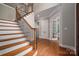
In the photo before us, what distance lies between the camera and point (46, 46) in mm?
2342

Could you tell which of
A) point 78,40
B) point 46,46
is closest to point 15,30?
point 46,46

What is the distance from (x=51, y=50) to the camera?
234 centimetres

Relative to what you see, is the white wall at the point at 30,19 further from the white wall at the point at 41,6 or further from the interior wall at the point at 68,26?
the interior wall at the point at 68,26

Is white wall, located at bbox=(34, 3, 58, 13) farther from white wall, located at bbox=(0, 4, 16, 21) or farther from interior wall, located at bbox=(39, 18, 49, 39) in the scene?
white wall, located at bbox=(0, 4, 16, 21)

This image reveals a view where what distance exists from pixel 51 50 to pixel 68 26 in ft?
1.96

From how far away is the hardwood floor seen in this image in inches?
91.2

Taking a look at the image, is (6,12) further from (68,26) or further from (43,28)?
(68,26)

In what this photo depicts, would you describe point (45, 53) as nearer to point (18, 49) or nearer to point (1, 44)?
point (18, 49)

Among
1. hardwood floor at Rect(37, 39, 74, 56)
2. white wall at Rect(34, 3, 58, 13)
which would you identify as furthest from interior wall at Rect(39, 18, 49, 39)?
white wall at Rect(34, 3, 58, 13)

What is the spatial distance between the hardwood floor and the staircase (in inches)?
6.8

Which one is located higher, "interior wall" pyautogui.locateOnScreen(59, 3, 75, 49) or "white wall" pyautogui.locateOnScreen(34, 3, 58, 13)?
"white wall" pyautogui.locateOnScreen(34, 3, 58, 13)

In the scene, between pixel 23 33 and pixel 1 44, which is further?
pixel 23 33

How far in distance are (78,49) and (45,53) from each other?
0.67 metres

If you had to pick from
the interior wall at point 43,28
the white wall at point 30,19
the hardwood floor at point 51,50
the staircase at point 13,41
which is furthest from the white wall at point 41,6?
the hardwood floor at point 51,50
